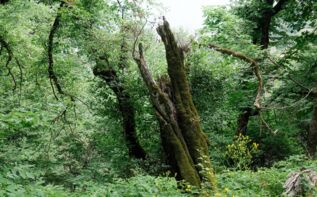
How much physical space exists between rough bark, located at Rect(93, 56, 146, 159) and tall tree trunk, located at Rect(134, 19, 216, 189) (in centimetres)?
424

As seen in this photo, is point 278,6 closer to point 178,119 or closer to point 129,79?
point 129,79

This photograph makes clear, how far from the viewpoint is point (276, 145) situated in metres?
15.5

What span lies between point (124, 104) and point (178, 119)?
4.96 metres

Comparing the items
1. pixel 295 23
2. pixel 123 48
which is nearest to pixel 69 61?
pixel 123 48

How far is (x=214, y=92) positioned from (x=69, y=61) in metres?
5.12

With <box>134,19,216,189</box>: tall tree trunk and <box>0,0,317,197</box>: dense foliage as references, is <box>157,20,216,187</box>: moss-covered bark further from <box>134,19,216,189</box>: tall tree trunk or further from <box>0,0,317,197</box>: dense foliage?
<box>0,0,317,197</box>: dense foliage

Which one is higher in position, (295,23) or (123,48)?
(295,23)

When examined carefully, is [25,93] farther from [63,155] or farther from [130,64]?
[130,64]

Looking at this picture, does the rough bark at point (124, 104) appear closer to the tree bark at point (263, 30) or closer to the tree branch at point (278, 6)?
the tree bark at point (263, 30)

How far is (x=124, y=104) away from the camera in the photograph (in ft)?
40.1

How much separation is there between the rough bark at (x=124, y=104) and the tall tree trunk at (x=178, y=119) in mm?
4236

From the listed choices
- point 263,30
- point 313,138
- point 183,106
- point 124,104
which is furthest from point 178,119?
point 263,30

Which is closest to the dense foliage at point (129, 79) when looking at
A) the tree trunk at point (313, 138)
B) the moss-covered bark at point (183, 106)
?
the tree trunk at point (313, 138)

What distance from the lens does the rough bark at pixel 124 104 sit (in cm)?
1191
